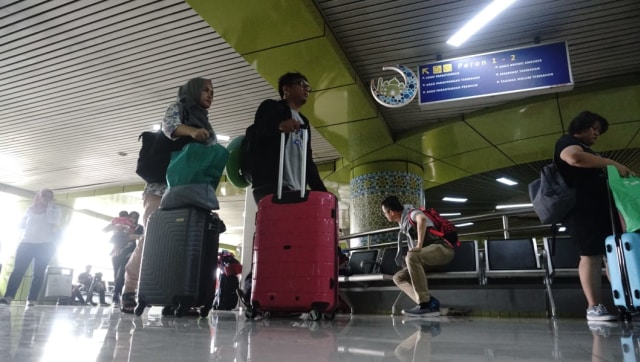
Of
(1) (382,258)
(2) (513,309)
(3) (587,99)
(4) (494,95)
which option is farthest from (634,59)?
(1) (382,258)

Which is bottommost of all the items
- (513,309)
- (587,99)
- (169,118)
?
(513,309)

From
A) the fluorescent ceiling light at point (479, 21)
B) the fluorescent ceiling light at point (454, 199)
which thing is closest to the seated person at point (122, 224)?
the fluorescent ceiling light at point (479, 21)

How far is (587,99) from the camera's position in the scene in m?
5.84

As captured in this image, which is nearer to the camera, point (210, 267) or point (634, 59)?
point (210, 267)

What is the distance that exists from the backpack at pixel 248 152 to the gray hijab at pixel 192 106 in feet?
0.70

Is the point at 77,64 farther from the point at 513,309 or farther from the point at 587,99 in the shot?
the point at 587,99

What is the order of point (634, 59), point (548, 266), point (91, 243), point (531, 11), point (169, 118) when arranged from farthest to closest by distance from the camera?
point (91, 243) → point (634, 59) → point (531, 11) → point (548, 266) → point (169, 118)

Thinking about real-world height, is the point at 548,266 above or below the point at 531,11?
below

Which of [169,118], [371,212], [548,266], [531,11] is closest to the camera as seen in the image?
[169,118]

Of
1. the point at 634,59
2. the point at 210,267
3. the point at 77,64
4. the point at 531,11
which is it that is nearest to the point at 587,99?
the point at 634,59

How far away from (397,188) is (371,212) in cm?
72

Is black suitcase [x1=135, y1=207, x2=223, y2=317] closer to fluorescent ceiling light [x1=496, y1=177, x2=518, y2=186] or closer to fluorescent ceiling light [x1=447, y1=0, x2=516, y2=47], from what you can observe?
fluorescent ceiling light [x1=447, y1=0, x2=516, y2=47]

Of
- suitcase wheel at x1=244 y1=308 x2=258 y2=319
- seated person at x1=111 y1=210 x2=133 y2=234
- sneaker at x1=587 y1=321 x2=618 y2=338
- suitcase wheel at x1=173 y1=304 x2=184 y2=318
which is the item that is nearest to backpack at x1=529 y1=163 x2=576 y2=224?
sneaker at x1=587 y1=321 x2=618 y2=338

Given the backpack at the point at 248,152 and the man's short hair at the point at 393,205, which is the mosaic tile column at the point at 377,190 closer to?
the man's short hair at the point at 393,205
